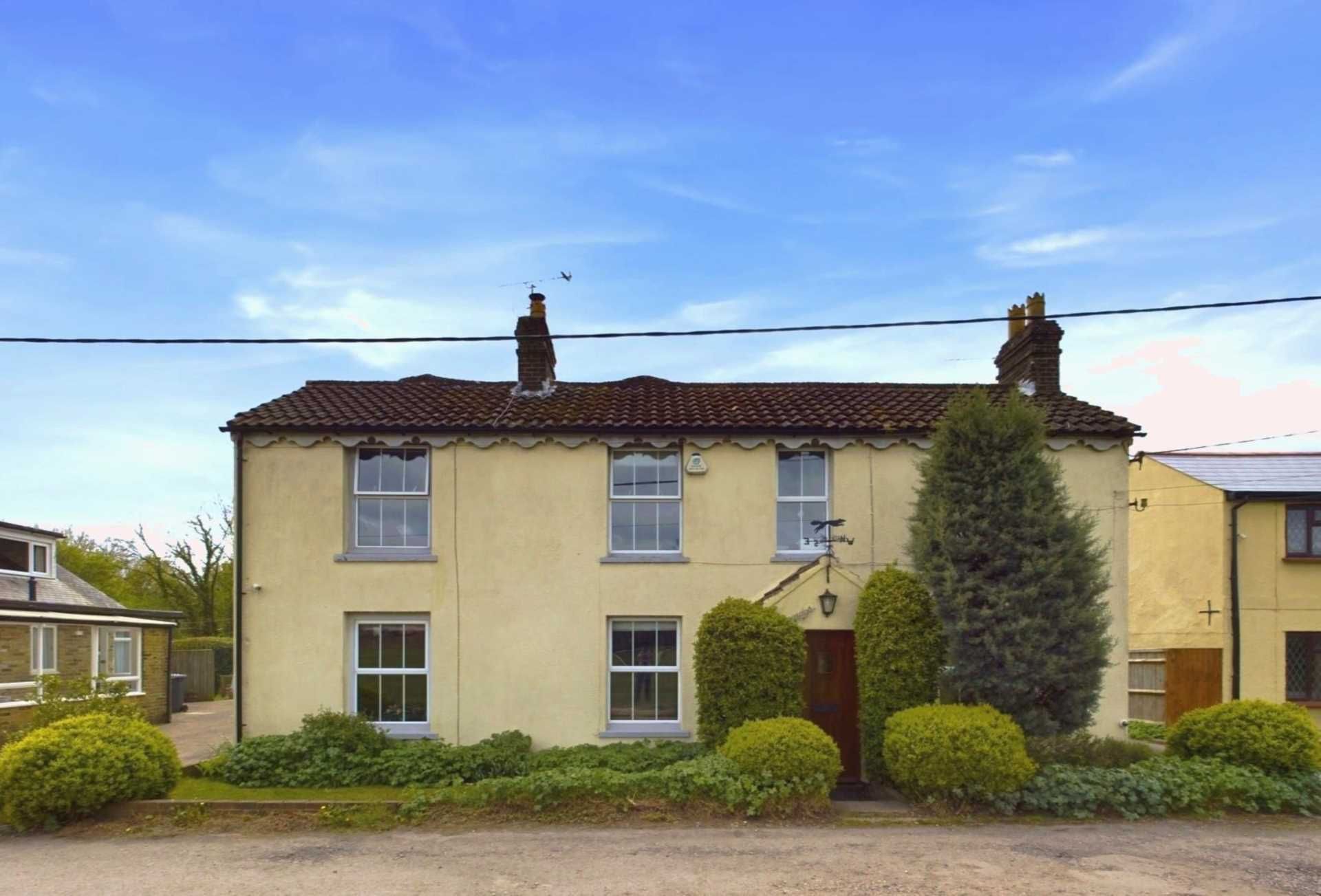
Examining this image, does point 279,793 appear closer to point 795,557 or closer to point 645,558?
point 645,558

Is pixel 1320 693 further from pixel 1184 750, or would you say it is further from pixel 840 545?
pixel 840 545

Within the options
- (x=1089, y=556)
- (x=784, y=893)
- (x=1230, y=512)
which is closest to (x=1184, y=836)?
(x=1089, y=556)

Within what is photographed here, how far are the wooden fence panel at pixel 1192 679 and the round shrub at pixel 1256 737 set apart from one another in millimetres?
6905

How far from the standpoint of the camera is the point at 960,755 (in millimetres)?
10773

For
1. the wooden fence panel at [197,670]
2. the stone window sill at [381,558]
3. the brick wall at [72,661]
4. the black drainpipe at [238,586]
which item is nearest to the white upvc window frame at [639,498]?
the stone window sill at [381,558]

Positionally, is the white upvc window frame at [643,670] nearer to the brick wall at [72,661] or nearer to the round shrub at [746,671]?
the round shrub at [746,671]

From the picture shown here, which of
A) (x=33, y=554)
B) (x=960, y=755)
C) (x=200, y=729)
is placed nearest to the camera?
(x=960, y=755)

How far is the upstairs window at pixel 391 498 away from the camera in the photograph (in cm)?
1430

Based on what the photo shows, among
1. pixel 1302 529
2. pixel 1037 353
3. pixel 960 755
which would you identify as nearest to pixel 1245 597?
pixel 1302 529

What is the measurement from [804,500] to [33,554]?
19.5 m

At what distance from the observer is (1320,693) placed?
18.7 metres

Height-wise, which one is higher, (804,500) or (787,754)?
(804,500)

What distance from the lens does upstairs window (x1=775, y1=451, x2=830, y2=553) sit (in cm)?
1436

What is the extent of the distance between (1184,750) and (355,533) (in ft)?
38.5
